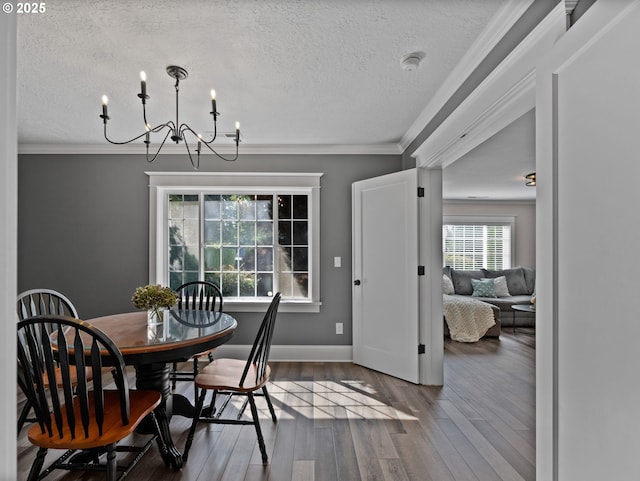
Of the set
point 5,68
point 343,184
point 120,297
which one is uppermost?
point 343,184

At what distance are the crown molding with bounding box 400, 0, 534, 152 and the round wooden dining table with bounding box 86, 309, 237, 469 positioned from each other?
2252 millimetres

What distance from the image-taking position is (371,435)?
7.85 ft

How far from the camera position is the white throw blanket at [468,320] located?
5020mm

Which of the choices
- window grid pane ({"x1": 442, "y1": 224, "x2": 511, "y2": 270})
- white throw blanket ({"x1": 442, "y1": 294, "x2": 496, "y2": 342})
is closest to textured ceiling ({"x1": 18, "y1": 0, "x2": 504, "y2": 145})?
white throw blanket ({"x1": 442, "y1": 294, "x2": 496, "y2": 342})

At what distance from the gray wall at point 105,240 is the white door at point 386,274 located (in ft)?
0.79

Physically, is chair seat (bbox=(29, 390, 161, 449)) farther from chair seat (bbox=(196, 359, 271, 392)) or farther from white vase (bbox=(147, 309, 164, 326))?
white vase (bbox=(147, 309, 164, 326))

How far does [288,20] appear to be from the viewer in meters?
1.82

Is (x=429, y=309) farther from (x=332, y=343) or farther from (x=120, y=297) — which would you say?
(x=120, y=297)

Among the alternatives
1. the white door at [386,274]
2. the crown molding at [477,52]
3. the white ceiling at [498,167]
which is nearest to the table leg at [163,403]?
the white door at [386,274]

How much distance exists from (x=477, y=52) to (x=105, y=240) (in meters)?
4.07

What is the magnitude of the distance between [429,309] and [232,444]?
2.03 meters

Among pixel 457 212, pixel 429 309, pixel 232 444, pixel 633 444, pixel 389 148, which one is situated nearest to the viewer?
pixel 633 444

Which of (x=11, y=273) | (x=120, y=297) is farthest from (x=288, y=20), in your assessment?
(x=120, y=297)

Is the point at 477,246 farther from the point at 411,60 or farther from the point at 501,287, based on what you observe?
the point at 411,60
